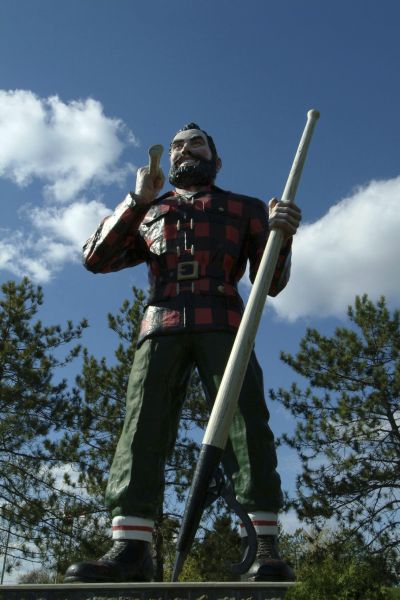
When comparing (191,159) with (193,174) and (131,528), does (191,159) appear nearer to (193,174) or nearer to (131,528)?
(193,174)

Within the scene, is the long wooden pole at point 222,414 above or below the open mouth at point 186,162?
below

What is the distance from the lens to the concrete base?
2848mm

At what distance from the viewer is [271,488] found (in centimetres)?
341

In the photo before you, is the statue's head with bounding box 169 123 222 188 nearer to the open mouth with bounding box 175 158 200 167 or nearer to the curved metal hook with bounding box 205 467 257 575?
the open mouth with bounding box 175 158 200 167

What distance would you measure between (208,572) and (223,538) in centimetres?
73

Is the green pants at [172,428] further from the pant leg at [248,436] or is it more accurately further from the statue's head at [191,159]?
the statue's head at [191,159]

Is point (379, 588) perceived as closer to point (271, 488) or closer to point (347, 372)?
point (271, 488)

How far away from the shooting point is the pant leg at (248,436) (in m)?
3.40

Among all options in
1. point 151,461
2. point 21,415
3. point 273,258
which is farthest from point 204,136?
point 21,415

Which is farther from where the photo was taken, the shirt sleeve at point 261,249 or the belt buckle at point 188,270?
the shirt sleeve at point 261,249

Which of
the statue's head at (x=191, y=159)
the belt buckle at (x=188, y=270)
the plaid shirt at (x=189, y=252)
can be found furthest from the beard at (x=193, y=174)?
the belt buckle at (x=188, y=270)

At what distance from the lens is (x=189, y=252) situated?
3.91 metres

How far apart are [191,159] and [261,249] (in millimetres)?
798

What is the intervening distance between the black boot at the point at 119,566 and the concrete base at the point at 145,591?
23 centimetres
